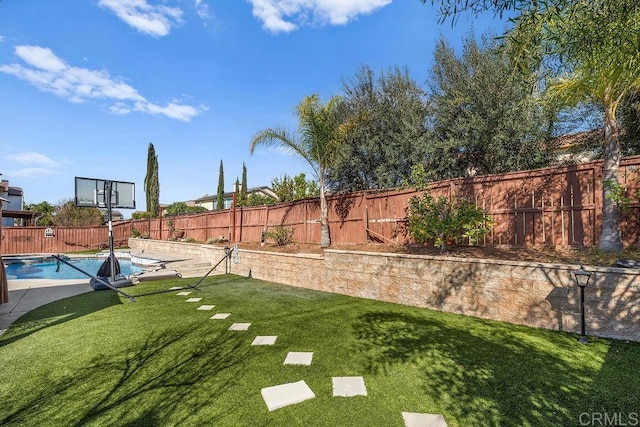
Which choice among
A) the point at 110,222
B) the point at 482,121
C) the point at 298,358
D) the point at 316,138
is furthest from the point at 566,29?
the point at 110,222

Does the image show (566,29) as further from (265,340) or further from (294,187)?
(294,187)

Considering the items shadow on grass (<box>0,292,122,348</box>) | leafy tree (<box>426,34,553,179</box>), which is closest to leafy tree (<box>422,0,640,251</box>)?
A: leafy tree (<box>426,34,553,179</box>)

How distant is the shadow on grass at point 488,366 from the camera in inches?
87.8

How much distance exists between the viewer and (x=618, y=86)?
464cm

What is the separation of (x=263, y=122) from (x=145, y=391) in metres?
7.81

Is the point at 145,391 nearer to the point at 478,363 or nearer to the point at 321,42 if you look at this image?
the point at 478,363

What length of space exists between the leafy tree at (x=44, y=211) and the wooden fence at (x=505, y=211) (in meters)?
19.3

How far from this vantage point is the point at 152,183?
2720 cm

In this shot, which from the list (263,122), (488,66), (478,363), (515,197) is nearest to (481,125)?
(488,66)

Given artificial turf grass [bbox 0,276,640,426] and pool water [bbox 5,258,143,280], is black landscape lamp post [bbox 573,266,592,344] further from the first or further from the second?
pool water [bbox 5,258,143,280]

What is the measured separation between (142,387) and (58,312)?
156 inches

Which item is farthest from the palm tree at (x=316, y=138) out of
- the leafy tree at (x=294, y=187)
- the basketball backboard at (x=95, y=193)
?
the basketball backboard at (x=95, y=193)

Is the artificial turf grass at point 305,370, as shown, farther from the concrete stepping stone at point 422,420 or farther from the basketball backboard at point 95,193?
the basketball backboard at point 95,193

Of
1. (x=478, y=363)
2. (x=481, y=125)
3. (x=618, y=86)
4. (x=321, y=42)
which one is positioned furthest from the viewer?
(x=321, y=42)
